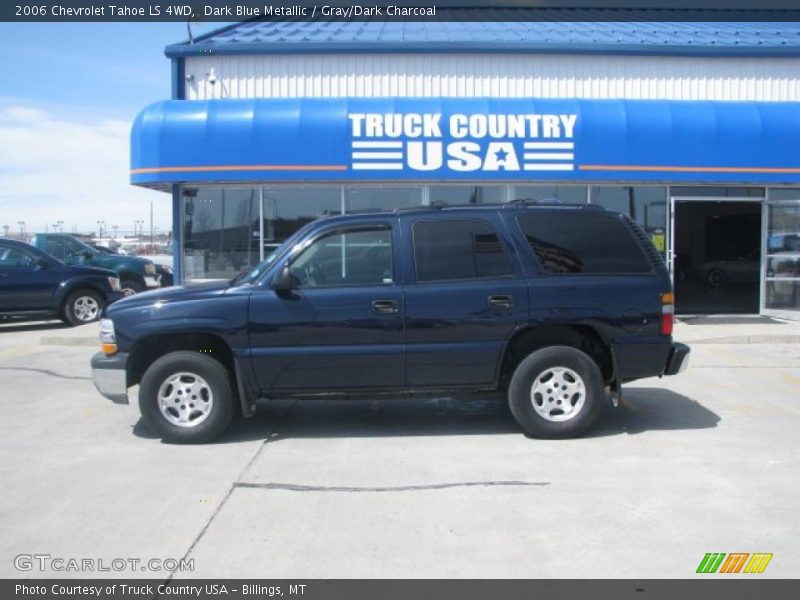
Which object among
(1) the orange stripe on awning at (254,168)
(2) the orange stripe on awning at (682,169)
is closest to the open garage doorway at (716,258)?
(2) the orange stripe on awning at (682,169)

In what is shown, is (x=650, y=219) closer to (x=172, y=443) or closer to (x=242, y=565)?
(x=172, y=443)

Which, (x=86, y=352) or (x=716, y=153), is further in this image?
(x=716, y=153)

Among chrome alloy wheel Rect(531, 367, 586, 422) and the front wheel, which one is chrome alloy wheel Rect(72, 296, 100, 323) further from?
chrome alloy wheel Rect(531, 367, 586, 422)

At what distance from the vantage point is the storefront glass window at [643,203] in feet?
46.3

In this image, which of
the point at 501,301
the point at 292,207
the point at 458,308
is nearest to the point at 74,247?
the point at 292,207

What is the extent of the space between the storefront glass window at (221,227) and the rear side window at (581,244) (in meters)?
8.33

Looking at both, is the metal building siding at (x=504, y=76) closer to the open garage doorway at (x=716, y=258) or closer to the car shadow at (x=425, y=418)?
the open garage doorway at (x=716, y=258)

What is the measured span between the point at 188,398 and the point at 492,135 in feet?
27.3

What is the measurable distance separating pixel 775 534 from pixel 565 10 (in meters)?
18.8

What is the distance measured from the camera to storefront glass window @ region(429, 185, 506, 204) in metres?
14.0

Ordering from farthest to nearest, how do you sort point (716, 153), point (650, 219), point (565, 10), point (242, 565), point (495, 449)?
point (565, 10)
point (650, 219)
point (716, 153)
point (495, 449)
point (242, 565)

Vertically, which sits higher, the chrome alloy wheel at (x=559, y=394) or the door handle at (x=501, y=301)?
the door handle at (x=501, y=301)

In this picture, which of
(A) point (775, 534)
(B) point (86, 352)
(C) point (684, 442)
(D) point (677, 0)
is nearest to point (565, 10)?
(D) point (677, 0)

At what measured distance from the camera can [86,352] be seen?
1197 cm
